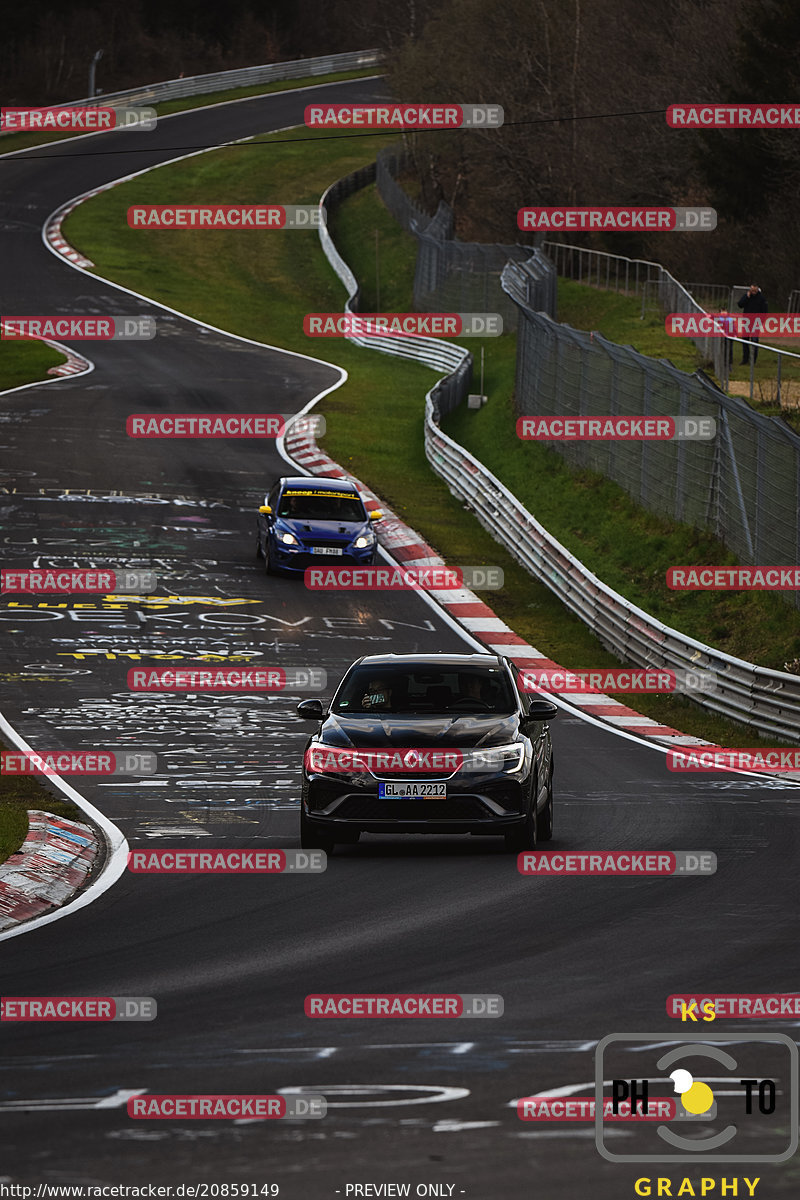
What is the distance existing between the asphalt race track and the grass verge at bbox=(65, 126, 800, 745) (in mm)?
3389

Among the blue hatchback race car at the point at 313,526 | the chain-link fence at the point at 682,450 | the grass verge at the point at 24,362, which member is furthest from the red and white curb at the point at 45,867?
the grass verge at the point at 24,362

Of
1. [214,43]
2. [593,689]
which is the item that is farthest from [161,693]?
[214,43]

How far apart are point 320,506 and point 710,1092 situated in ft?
83.2

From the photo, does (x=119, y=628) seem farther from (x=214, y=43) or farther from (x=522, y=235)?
(x=214, y=43)

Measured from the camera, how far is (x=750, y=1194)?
20.3ft

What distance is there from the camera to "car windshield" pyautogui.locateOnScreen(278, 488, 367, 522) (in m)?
32.0

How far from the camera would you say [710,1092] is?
7.29m

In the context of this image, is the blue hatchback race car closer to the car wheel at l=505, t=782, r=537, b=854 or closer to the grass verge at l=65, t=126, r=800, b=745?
the grass verge at l=65, t=126, r=800, b=745

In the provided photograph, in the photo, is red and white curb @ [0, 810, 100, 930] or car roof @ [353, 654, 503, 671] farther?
car roof @ [353, 654, 503, 671]

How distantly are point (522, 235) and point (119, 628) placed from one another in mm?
49211

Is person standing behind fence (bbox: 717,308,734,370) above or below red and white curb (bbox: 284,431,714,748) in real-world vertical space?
above

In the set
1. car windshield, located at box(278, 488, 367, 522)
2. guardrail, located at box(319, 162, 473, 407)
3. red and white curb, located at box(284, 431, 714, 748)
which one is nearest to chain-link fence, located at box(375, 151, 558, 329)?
guardrail, located at box(319, 162, 473, 407)

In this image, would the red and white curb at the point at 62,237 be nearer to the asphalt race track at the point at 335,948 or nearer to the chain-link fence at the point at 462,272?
the chain-link fence at the point at 462,272

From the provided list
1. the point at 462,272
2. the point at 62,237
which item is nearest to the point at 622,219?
the point at 462,272
